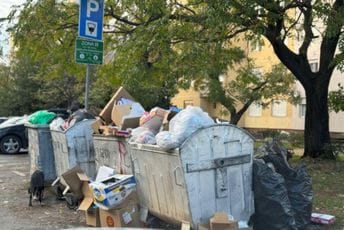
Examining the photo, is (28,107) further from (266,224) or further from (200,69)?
(266,224)

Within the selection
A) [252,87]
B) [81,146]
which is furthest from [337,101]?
[252,87]

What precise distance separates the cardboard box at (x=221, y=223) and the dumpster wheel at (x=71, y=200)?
9.71ft

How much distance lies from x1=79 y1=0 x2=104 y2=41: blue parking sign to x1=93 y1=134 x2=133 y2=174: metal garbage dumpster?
1.83 m

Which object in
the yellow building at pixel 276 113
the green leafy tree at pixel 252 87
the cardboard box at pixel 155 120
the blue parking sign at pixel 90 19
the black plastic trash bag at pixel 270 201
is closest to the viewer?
the black plastic trash bag at pixel 270 201

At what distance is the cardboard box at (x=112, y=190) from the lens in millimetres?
5988

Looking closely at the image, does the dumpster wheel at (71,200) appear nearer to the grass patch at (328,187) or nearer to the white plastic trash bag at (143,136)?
the white plastic trash bag at (143,136)

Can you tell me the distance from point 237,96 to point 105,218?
17272mm

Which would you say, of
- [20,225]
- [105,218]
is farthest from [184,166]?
[20,225]

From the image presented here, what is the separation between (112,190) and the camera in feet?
19.7

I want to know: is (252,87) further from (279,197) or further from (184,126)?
(184,126)

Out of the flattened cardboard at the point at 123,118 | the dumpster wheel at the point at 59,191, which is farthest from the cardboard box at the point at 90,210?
the dumpster wheel at the point at 59,191

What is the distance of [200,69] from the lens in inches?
503

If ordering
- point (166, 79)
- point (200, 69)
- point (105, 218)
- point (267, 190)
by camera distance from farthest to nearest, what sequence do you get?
point (166, 79), point (200, 69), point (105, 218), point (267, 190)

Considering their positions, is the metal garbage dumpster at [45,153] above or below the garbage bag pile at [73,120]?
below
